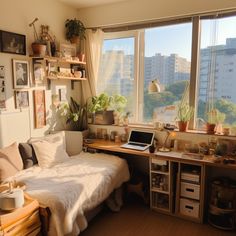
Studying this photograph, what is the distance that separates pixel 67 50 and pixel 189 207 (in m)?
2.62

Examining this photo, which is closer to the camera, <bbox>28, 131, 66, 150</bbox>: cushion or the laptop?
<bbox>28, 131, 66, 150</bbox>: cushion

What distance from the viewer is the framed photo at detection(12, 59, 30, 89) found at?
267cm

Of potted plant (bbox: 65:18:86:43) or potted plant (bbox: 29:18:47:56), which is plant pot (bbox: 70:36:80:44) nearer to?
potted plant (bbox: 65:18:86:43)

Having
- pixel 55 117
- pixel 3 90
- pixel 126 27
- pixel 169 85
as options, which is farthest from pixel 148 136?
pixel 3 90

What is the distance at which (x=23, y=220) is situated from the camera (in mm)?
1754

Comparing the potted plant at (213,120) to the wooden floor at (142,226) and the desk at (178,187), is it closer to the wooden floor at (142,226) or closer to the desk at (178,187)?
the desk at (178,187)

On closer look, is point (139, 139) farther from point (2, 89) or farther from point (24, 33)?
point (24, 33)

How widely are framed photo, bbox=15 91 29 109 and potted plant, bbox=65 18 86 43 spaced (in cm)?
109

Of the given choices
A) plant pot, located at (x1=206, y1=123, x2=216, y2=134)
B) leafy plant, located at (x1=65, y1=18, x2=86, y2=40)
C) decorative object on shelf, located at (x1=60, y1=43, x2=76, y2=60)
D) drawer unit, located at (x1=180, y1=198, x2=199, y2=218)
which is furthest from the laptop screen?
leafy plant, located at (x1=65, y1=18, x2=86, y2=40)

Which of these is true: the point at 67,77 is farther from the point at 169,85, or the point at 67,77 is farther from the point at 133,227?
the point at 133,227

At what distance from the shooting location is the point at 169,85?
317 centimetres

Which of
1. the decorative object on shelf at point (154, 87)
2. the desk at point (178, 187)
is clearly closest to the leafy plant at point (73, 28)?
the decorative object on shelf at point (154, 87)

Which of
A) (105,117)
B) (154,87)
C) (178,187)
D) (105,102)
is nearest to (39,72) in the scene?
(105,102)

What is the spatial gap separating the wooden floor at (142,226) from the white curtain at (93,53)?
5.97 feet
